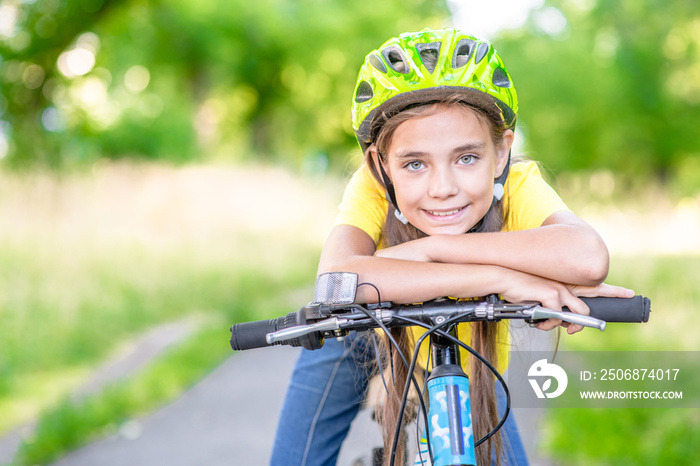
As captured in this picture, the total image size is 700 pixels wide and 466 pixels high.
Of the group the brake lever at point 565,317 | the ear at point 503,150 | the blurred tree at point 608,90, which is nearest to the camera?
the brake lever at point 565,317

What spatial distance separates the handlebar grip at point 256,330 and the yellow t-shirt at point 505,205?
73 centimetres

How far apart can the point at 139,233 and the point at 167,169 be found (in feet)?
14.2

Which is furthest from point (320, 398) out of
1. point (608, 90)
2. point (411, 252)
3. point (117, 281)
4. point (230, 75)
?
point (230, 75)

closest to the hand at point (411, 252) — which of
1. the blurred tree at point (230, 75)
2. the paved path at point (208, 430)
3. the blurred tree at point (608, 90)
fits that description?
the paved path at point (208, 430)

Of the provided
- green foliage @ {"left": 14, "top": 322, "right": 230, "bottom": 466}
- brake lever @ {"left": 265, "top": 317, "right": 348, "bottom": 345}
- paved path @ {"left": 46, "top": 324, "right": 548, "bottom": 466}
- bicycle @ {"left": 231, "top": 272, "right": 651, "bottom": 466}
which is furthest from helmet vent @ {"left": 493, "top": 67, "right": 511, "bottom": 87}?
green foliage @ {"left": 14, "top": 322, "right": 230, "bottom": 466}

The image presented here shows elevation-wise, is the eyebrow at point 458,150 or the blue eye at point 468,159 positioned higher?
the eyebrow at point 458,150

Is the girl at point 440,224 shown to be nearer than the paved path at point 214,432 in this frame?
Yes

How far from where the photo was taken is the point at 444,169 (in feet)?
7.05

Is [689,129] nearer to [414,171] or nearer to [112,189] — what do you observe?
[112,189]

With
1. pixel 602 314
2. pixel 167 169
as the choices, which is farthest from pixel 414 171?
pixel 167 169

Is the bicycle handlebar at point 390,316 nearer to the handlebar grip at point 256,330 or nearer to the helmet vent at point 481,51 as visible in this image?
the handlebar grip at point 256,330

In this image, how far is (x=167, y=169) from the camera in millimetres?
14562

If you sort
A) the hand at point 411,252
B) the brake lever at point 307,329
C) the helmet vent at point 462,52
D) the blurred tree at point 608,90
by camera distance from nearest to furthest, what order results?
the brake lever at point 307,329, the hand at point 411,252, the helmet vent at point 462,52, the blurred tree at point 608,90

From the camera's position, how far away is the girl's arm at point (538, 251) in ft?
6.39
